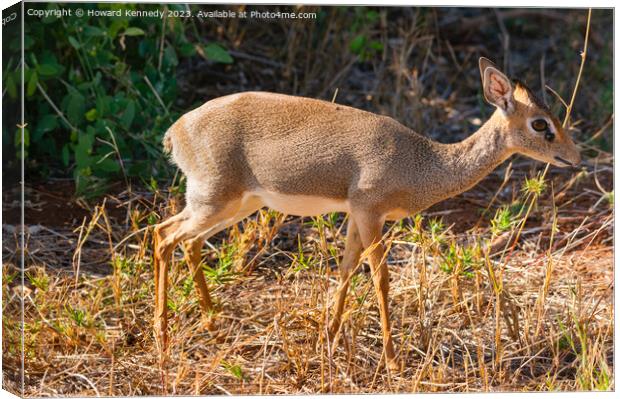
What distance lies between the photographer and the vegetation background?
5391 millimetres

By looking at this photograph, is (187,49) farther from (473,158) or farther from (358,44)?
(473,158)

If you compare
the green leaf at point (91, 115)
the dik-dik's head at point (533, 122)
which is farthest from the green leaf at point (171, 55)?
the dik-dik's head at point (533, 122)

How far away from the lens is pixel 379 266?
543cm

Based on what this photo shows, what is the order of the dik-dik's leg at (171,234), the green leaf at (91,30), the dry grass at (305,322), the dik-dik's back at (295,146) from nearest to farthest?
1. the dry grass at (305,322)
2. the dik-dik's back at (295,146)
3. the dik-dik's leg at (171,234)
4. the green leaf at (91,30)

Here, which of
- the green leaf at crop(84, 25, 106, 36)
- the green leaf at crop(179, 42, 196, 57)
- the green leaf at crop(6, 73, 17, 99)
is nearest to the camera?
the green leaf at crop(6, 73, 17, 99)

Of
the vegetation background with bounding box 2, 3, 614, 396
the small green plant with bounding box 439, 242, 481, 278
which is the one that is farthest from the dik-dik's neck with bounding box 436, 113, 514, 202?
the small green plant with bounding box 439, 242, 481, 278

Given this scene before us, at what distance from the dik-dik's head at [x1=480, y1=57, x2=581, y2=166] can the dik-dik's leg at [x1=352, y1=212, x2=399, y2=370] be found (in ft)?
2.52

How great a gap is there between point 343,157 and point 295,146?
23 cm

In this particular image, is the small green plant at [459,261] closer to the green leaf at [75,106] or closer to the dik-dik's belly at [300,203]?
the dik-dik's belly at [300,203]

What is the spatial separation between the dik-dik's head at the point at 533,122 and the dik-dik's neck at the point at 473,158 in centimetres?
9

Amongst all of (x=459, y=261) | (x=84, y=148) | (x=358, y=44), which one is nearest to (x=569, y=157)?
(x=459, y=261)

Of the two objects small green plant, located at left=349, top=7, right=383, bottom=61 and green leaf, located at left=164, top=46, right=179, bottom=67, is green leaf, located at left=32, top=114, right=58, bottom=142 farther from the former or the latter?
Answer: small green plant, located at left=349, top=7, right=383, bottom=61

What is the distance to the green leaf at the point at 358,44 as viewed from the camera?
8.36m

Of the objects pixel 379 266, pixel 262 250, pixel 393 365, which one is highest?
pixel 379 266
